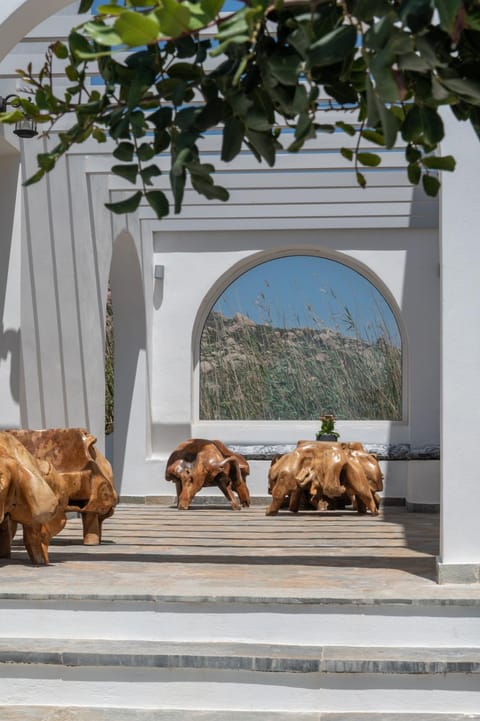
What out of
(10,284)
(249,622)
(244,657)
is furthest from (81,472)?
(244,657)

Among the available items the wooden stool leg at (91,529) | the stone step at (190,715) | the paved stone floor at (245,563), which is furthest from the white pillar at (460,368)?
the wooden stool leg at (91,529)

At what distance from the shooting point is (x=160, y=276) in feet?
38.8

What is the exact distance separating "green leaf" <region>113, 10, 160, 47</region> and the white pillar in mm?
3515

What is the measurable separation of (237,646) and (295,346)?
8690 millimetres

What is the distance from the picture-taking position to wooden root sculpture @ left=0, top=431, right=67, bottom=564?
4.91 metres

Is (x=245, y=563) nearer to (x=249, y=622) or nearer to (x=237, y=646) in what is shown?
(x=249, y=622)

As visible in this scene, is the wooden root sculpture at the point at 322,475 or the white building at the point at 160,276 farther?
the wooden root sculpture at the point at 322,475

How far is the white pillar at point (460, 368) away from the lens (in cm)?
443

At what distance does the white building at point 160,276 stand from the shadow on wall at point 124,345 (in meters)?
0.02

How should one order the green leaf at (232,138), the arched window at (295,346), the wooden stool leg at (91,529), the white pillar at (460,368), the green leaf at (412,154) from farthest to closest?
the arched window at (295,346)
the wooden stool leg at (91,529)
the white pillar at (460,368)
the green leaf at (412,154)
the green leaf at (232,138)

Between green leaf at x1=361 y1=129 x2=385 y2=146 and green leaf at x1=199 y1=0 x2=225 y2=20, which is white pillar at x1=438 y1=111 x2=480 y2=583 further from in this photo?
green leaf at x1=199 y1=0 x2=225 y2=20

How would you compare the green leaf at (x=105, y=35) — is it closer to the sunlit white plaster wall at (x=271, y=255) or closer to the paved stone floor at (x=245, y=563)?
the paved stone floor at (x=245, y=563)

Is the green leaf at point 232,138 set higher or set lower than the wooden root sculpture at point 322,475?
higher

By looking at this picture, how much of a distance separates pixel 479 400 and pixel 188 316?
25.7 ft
